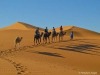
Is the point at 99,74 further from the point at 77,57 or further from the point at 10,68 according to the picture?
the point at 77,57

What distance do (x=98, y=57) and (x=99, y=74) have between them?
8.78 m

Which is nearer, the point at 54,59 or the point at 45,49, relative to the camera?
the point at 54,59

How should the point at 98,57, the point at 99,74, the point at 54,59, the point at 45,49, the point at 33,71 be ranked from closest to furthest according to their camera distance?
1. the point at 33,71
2. the point at 99,74
3. the point at 54,59
4. the point at 98,57
5. the point at 45,49

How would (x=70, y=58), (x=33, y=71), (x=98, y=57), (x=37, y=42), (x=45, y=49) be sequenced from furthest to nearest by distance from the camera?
(x=37, y=42)
(x=45, y=49)
(x=98, y=57)
(x=70, y=58)
(x=33, y=71)

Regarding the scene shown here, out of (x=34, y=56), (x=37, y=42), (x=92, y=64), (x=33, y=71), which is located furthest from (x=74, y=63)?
(x=37, y=42)

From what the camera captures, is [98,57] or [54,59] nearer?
[54,59]

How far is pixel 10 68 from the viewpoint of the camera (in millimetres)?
16859

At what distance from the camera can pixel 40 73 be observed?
15.8m

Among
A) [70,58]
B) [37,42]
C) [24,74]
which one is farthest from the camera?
[37,42]

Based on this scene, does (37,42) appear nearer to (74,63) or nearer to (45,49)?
(45,49)

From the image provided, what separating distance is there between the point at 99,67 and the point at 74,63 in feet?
6.32

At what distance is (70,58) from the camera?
24891 mm

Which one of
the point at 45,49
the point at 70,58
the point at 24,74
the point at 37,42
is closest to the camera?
the point at 24,74

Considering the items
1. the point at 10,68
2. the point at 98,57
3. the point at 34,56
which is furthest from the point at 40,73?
the point at 98,57
